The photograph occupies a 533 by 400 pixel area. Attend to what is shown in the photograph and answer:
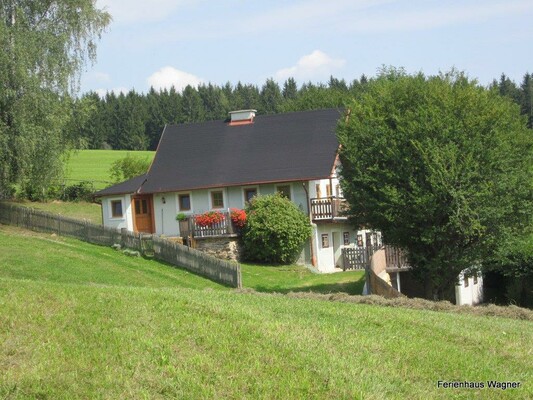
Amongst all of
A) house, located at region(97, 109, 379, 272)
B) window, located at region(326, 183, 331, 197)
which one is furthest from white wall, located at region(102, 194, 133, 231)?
window, located at region(326, 183, 331, 197)

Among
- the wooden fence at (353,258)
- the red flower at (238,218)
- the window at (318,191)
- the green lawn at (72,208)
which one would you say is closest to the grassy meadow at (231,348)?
the red flower at (238,218)

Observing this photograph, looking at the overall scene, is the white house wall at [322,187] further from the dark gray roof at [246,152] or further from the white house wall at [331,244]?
the white house wall at [331,244]

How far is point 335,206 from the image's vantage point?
44719 mm

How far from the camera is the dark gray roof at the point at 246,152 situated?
46.0 metres

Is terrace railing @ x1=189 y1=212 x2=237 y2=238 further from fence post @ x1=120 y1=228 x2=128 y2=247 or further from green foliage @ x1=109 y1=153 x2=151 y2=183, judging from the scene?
green foliage @ x1=109 y1=153 x2=151 y2=183

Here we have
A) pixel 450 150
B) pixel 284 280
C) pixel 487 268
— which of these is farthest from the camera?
pixel 284 280

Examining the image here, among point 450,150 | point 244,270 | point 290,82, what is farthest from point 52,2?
point 290,82

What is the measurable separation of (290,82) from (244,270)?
372 feet

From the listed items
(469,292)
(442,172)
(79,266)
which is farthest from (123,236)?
(442,172)

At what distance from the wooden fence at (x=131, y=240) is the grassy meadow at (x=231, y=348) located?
63.0 ft

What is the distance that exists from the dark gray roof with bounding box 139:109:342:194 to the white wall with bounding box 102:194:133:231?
3.11ft

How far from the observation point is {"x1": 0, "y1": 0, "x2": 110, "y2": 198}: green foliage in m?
40.3

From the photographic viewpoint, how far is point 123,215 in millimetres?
47688

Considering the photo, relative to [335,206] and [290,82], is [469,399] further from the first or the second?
[290,82]
